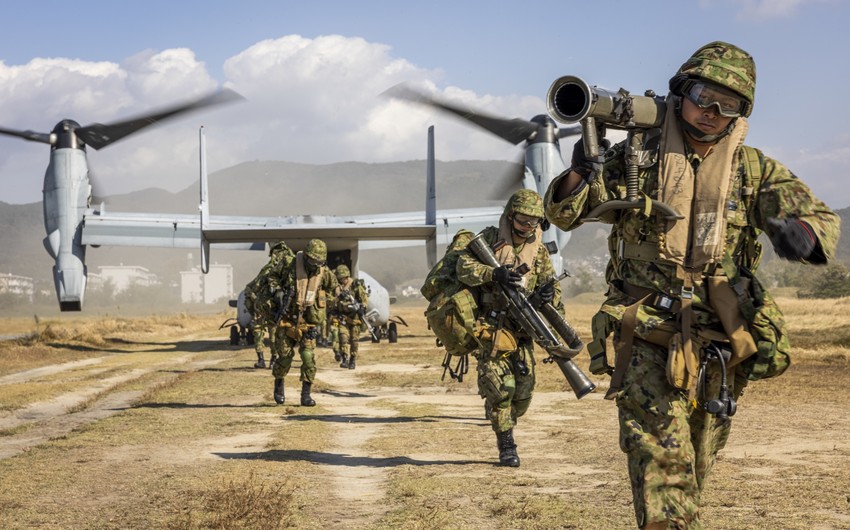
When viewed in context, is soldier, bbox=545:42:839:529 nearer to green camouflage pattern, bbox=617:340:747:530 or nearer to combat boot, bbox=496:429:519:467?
green camouflage pattern, bbox=617:340:747:530

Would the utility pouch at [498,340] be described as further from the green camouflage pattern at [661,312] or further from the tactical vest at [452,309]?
the green camouflage pattern at [661,312]

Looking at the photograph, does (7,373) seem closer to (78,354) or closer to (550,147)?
(78,354)

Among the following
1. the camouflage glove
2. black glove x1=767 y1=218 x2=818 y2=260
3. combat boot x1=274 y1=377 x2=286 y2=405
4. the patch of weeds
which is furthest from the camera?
combat boot x1=274 y1=377 x2=286 y2=405

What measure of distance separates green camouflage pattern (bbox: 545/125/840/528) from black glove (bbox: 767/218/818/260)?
0.13 meters

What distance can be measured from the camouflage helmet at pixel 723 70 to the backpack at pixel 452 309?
4556 mm

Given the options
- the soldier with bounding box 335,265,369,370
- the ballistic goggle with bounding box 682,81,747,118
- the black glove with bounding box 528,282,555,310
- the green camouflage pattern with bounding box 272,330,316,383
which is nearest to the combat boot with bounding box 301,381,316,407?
the green camouflage pattern with bounding box 272,330,316,383

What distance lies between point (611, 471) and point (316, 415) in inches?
236

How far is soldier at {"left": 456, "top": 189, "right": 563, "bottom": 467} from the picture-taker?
30.7 ft

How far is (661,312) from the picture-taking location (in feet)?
16.7

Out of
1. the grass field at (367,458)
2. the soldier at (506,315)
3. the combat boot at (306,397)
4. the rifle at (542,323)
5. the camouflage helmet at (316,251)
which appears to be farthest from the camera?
the combat boot at (306,397)

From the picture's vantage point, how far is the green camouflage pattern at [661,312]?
487 centimetres

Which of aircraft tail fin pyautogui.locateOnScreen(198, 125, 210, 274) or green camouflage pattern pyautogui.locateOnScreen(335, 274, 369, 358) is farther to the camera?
aircraft tail fin pyautogui.locateOnScreen(198, 125, 210, 274)

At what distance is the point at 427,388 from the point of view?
18312 millimetres

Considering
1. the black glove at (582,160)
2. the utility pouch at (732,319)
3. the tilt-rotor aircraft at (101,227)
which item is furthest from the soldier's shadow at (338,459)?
the tilt-rotor aircraft at (101,227)
